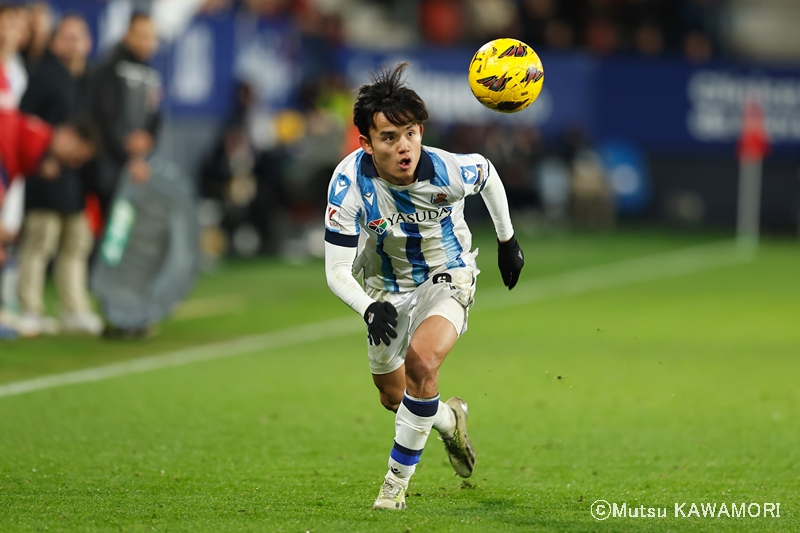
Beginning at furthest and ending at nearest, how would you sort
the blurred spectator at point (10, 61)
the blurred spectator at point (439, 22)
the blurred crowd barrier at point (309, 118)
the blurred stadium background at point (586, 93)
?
the blurred spectator at point (439, 22) < the blurred stadium background at point (586, 93) < the blurred crowd barrier at point (309, 118) < the blurred spectator at point (10, 61)

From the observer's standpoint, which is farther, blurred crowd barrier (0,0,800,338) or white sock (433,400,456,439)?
blurred crowd barrier (0,0,800,338)

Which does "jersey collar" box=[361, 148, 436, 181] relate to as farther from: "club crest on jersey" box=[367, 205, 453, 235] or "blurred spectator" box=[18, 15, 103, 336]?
"blurred spectator" box=[18, 15, 103, 336]

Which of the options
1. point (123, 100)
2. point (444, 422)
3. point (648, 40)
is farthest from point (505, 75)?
point (648, 40)

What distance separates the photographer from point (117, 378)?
9.33 m

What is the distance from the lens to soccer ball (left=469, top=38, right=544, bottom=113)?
590cm

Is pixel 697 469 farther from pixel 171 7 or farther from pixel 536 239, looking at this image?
pixel 536 239

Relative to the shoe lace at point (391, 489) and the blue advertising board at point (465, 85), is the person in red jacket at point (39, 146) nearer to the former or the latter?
the shoe lace at point (391, 489)

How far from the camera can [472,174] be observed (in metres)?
5.81

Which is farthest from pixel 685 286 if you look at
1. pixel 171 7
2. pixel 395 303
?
pixel 395 303

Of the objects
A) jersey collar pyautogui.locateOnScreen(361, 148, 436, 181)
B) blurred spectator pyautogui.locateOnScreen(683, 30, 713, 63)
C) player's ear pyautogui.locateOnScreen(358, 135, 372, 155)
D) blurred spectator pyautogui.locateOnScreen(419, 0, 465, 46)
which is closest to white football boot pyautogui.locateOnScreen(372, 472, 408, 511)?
jersey collar pyautogui.locateOnScreen(361, 148, 436, 181)

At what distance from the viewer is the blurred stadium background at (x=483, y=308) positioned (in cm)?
606

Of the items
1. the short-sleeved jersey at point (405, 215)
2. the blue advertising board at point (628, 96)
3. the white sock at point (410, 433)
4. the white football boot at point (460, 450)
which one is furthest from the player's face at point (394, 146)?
the blue advertising board at point (628, 96)

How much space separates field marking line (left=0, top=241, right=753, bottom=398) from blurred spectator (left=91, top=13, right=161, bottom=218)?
232 cm

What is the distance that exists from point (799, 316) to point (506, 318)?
3.30 metres
